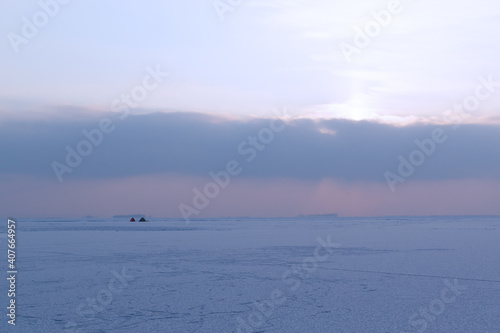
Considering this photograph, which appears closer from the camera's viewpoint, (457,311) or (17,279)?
(457,311)

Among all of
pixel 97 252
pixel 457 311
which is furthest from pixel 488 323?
pixel 97 252

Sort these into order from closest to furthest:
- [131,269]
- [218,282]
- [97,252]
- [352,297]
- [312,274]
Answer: [352,297] → [218,282] → [312,274] → [131,269] → [97,252]

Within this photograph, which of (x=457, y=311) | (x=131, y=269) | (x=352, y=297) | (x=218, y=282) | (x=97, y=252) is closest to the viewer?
(x=457, y=311)

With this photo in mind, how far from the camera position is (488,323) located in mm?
4949

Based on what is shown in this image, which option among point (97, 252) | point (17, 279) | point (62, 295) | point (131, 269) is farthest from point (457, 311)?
point (97, 252)

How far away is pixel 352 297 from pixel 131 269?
167 inches

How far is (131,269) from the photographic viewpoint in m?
8.80

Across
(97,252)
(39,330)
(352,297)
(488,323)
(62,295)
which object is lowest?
(488,323)

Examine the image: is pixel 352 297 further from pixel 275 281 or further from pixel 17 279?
pixel 17 279

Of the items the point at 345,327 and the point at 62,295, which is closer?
the point at 345,327

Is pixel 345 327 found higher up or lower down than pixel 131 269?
lower down

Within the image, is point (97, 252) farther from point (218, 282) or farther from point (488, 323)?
point (488, 323)

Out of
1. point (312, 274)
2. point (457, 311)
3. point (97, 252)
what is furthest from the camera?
point (97, 252)

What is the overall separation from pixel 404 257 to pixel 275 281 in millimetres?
4249
